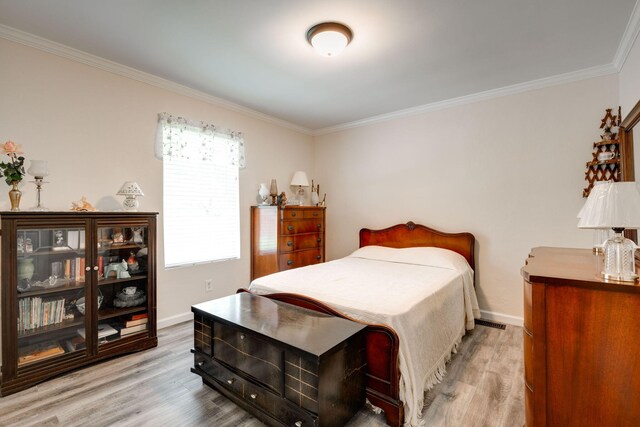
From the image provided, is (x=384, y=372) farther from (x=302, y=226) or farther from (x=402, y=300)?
(x=302, y=226)

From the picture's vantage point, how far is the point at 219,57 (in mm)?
2547

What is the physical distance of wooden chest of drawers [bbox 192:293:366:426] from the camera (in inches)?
58.9

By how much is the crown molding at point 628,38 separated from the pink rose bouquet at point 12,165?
4.20 meters

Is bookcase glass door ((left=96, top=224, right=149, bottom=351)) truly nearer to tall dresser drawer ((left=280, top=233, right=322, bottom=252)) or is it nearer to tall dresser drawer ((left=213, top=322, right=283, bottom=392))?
tall dresser drawer ((left=213, top=322, right=283, bottom=392))

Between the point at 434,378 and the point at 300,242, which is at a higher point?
the point at 300,242

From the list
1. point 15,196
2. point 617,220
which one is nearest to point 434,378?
point 617,220

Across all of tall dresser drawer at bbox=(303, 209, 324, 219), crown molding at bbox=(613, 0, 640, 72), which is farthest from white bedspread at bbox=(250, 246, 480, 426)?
crown molding at bbox=(613, 0, 640, 72)

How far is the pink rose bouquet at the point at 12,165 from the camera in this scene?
2.02 metres

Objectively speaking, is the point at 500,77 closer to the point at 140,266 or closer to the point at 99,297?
the point at 140,266

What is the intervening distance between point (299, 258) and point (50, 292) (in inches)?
95.4

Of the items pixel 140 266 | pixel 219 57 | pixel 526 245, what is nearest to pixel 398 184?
pixel 526 245

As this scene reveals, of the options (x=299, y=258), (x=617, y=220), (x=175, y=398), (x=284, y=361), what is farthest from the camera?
(x=299, y=258)

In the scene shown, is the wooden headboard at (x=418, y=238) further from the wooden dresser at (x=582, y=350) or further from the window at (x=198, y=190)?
the wooden dresser at (x=582, y=350)

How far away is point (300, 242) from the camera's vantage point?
392cm
